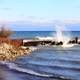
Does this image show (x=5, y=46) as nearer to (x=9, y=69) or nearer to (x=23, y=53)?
(x=23, y=53)

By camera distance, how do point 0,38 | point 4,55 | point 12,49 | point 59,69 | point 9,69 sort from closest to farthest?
point 9,69, point 59,69, point 4,55, point 12,49, point 0,38

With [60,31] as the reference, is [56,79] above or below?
below

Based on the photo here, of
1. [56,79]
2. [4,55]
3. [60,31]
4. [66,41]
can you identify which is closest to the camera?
[56,79]

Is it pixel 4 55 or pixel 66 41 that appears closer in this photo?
pixel 4 55

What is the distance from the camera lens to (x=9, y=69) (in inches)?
882

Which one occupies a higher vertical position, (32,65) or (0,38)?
(0,38)

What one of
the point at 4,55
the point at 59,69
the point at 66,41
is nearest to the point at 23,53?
the point at 4,55

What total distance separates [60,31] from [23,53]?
25956 mm

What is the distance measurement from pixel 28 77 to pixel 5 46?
485 inches

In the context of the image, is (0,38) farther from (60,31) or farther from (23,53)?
(60,31)

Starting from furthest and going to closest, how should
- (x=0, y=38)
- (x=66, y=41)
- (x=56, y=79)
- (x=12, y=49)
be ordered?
(x=66, y=41), (x=0, y=38), (x=12, y=49), (x=56, y=79)

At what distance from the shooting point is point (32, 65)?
85.5ft

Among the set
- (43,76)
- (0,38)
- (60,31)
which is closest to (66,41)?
(60,31)

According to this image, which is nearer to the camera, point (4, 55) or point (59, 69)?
point (59, 69)
